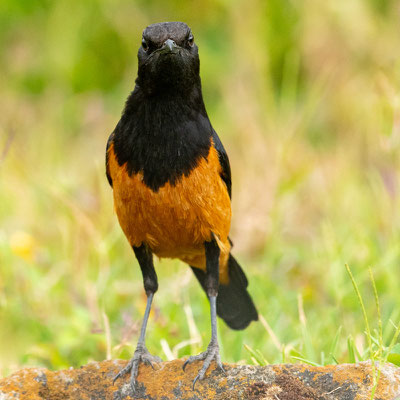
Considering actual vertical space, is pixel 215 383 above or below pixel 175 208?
below

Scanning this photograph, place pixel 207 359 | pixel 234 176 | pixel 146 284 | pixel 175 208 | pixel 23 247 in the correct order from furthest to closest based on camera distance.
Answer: pixel 234 176
pixel 23 247
pixel 146 284
pixel 175 208
pixel 207 359

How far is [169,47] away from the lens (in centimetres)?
389

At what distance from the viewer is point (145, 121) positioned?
413 centimetres

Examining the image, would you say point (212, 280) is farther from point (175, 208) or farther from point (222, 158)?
point (222, 158)

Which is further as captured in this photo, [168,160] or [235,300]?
[235,300]

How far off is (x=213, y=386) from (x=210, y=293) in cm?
100

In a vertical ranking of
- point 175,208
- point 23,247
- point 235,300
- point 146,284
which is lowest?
point 235,300

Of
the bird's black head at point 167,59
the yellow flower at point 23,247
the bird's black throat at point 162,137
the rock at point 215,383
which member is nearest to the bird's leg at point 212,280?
the rock at point 215,383

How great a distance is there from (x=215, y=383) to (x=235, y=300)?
1.50 m

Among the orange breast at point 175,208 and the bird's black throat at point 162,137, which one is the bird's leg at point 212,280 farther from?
the bird's black throat at point 162,137

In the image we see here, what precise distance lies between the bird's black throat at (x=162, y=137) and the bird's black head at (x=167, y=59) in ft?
0.18

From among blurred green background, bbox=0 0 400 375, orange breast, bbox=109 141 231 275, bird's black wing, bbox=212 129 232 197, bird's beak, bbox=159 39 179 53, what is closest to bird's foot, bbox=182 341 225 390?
blurred green background, bbox=0 0 400 375

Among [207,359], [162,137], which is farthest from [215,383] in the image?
[162,137]

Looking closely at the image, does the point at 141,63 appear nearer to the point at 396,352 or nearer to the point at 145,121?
the point at 145,121
